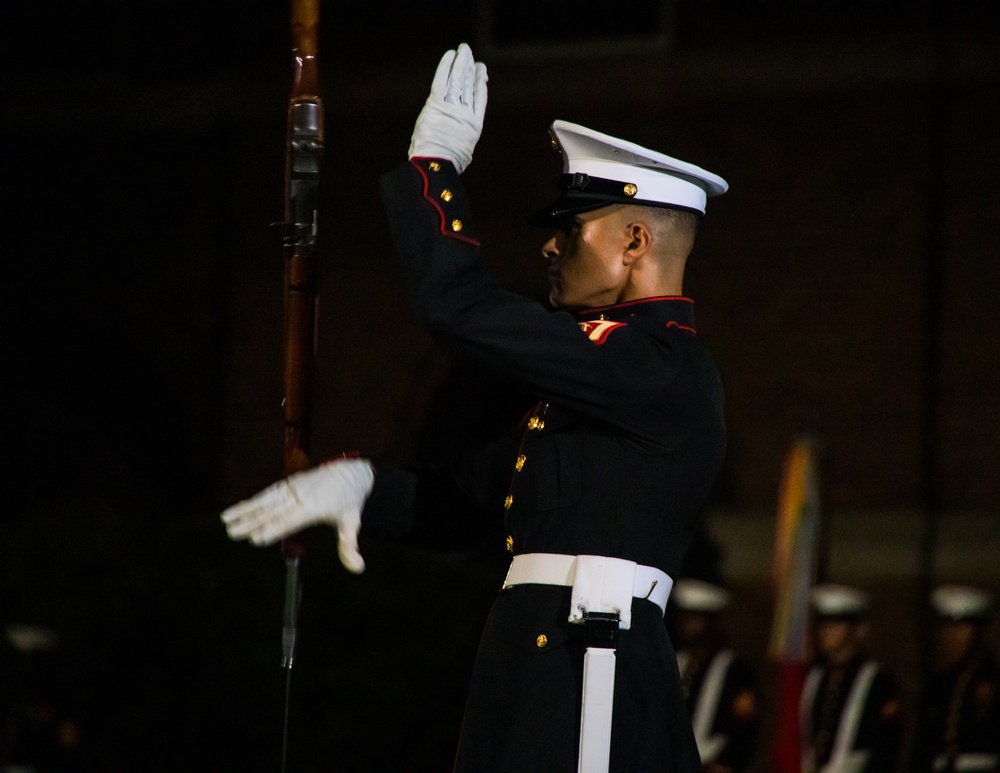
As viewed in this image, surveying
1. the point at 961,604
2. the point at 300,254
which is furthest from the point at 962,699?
the point at 300,254

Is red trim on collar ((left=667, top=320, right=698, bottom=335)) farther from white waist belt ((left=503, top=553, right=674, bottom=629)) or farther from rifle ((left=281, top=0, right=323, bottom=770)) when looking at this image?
rifle ((left=281, top=0, right=323, bottom=770))

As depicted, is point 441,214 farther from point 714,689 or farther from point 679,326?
point 714,689

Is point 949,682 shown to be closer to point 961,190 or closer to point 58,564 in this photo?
point 961,190

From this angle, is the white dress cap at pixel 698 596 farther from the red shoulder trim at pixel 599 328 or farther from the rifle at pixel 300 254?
the red shoulder trim at pixel 599 328

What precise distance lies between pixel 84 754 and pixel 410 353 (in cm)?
334

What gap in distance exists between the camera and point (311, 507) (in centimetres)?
235

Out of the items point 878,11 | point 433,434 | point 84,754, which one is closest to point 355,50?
point 433,434

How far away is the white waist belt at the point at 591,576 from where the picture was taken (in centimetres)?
229

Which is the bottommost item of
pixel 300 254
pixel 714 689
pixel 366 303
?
pixel 714 689

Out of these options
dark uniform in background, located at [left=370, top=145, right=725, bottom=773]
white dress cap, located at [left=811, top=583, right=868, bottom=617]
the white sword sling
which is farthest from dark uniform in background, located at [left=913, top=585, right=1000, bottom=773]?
the white sword sling

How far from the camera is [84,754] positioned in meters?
6.94

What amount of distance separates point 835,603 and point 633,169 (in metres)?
5.44

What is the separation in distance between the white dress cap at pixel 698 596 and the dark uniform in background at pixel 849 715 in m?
0.72

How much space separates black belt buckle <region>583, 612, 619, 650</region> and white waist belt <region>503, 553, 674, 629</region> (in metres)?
0.01
